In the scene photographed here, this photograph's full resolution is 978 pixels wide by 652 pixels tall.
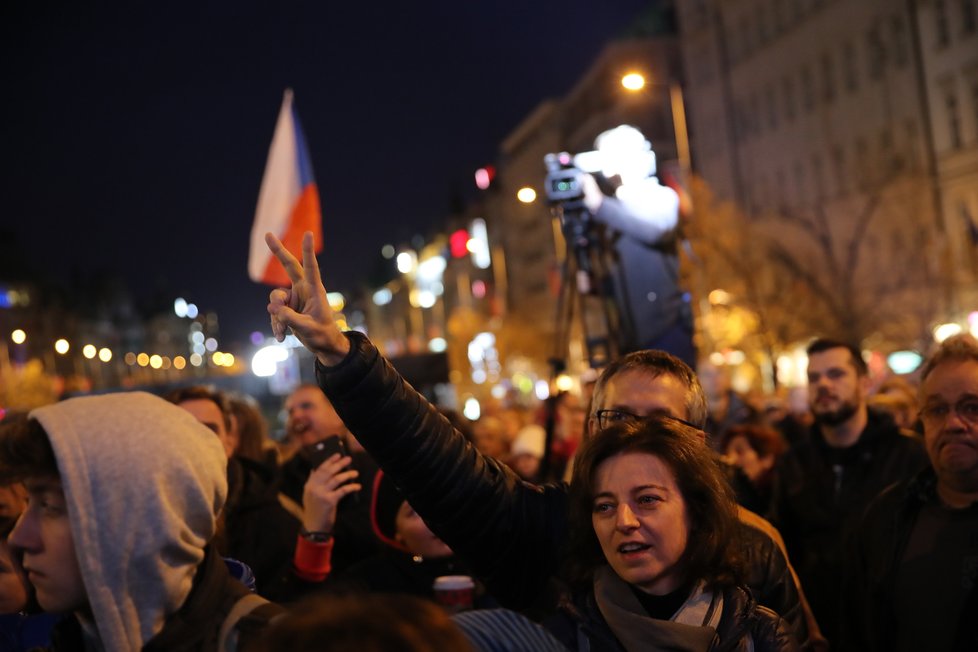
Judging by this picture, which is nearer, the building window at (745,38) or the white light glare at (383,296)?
the building window at (745,38)

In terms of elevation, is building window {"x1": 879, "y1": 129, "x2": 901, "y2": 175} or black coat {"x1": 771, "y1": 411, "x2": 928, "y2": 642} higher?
building window {"x1": 879, "y1": 129, "x2": 901, "y2": 175}

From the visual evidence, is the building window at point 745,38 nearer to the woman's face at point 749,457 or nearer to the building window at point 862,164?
the building window at point 862,164

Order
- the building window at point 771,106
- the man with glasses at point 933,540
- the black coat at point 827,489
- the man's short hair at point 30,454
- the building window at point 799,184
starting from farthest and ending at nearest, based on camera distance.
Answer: the building window at point 771,106 → the building window at point 799,184 → the black coat at point 827,489 → the man with glasses at point 933,540 → the man's short hair at point 30,454

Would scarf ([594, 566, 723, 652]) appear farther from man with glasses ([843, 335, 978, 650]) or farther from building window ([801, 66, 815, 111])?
building window ([801, 66, 815, 111])

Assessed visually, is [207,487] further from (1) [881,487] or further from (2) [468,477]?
(1) [881,487]

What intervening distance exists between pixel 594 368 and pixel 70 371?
5393 inches

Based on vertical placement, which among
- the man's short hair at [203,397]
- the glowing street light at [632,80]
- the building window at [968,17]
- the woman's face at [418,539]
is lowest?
the woman's face at [418,539]

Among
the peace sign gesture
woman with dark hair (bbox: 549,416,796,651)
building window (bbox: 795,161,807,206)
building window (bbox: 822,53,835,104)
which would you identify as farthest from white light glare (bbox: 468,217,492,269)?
the peace sign gesture

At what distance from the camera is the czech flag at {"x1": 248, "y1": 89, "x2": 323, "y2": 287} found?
1340cm

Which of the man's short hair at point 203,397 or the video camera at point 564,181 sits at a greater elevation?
the video camera at point 564,181

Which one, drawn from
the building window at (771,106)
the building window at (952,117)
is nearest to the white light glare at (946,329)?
the building window at (952,117)

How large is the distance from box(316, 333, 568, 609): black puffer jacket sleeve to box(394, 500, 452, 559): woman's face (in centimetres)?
129

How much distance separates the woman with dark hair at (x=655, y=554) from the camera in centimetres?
330

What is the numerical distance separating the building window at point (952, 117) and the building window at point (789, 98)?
475 inches
